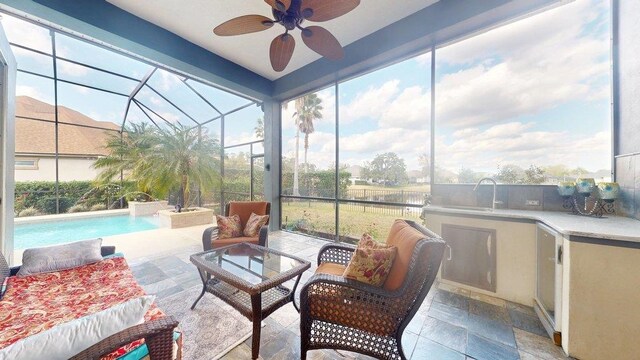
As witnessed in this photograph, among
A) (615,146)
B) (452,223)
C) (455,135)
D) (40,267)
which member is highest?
(455,135)

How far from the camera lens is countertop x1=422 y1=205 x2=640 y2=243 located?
4.85ft

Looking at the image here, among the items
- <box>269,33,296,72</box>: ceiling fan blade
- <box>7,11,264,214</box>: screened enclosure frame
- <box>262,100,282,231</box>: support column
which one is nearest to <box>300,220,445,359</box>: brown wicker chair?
<box>269,33,296,72</box>: ceiling fan blade

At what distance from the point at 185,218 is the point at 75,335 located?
5884 millimetres

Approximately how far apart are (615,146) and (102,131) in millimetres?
12307

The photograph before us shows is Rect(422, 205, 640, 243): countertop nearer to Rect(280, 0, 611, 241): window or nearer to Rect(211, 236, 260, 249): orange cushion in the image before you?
Rect(280, 0, 611, 241): window

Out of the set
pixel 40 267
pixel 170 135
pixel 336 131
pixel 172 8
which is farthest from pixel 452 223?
Answer: pixel 170 135

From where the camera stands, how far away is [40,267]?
195 cm

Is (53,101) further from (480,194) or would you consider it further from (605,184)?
(605,184)

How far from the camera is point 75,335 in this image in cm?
87

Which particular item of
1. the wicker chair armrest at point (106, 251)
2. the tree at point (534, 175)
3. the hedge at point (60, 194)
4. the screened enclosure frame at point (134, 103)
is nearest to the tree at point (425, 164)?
the tree at point (534, 175)

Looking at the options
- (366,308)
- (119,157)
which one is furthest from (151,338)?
(119,157)

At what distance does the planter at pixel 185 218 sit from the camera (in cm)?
589

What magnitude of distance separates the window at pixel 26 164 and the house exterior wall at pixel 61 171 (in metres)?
0.07

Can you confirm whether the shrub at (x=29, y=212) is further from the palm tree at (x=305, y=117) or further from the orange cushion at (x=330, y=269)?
the orange cushion at (x=330, y=269)
